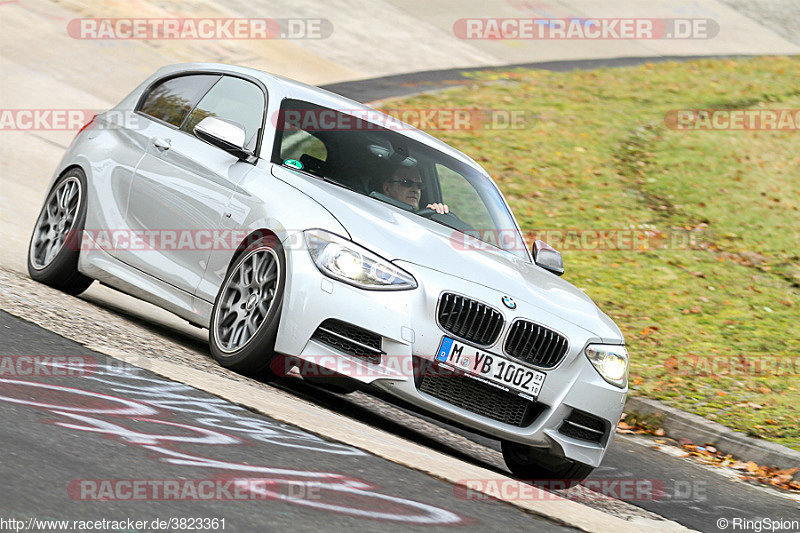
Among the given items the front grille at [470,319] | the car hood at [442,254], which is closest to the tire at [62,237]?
→ the car hood at [442,254]

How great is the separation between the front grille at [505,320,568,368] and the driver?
1424mm

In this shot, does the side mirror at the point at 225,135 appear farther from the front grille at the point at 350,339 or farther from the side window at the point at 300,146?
the front grille at the point at 350,339

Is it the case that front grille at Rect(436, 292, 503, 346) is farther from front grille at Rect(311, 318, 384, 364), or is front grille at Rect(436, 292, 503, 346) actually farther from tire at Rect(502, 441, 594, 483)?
tire at Rect(502, 441, 594, 483)

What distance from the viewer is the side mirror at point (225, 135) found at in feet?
23.7

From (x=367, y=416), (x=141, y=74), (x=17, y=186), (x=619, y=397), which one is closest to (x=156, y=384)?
(x=367, y=416)

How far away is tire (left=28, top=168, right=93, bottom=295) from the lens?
8.45 metres

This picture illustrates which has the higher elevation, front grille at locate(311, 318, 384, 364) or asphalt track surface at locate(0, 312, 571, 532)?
front grille at locate(311, 318, 384, 364)

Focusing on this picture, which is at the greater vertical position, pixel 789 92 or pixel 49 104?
pixel 789 92

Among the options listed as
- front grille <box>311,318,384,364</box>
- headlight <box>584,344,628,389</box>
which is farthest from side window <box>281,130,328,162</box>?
headlight <box>584,344,628,389</box>

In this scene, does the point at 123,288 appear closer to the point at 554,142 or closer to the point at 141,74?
the point at 141,74

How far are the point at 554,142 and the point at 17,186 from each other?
377 inches

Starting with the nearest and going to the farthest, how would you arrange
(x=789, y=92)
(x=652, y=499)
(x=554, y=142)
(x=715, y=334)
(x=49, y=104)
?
(x=652, y=499), (x=715, y=334), (x=49, y=104), (x=554, y=142), (x=789, y=92)

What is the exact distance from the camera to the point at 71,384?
5.63 meters

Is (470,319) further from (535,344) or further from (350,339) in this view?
(350,339)
